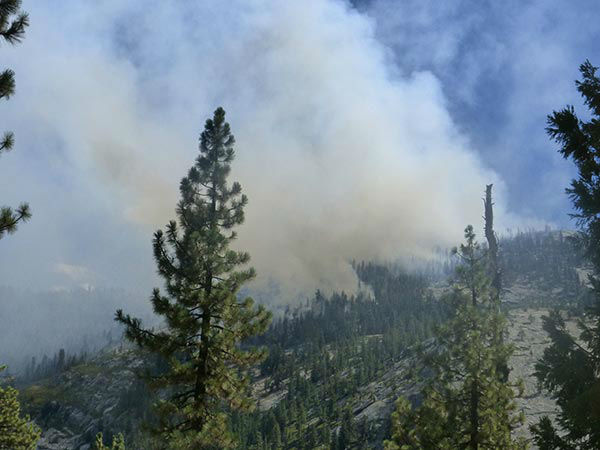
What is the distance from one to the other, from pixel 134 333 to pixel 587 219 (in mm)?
15856

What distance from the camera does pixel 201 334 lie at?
16.7m

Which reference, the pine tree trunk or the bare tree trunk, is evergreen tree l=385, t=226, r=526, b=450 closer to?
the pine tree trunk

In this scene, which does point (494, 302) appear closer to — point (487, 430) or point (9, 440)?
point (487, 430)

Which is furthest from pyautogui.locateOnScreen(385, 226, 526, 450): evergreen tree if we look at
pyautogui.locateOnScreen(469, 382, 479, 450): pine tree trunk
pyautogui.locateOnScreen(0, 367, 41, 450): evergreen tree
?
pyautogui.locateOnScreen(0, 367, 41, 450): evergreen tree

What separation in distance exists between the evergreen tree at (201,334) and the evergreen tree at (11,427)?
624 inches

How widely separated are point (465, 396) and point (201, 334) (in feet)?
53.1

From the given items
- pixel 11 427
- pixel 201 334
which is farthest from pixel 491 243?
pixel 11 427

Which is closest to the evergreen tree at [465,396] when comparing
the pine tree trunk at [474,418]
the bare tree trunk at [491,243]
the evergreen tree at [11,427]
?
the pine tree trunk at [474,418]

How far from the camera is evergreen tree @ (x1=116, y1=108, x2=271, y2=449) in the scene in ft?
51.7

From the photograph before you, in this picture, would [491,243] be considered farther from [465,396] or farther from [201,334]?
[201,334]

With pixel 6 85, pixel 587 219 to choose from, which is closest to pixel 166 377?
pixel 6 85

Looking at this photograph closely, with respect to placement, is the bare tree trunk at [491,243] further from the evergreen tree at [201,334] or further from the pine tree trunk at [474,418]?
the evergreen tree at [201,334]

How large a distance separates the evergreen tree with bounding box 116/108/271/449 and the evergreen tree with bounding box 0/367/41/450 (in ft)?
52.0

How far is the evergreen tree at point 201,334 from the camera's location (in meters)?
15.8
